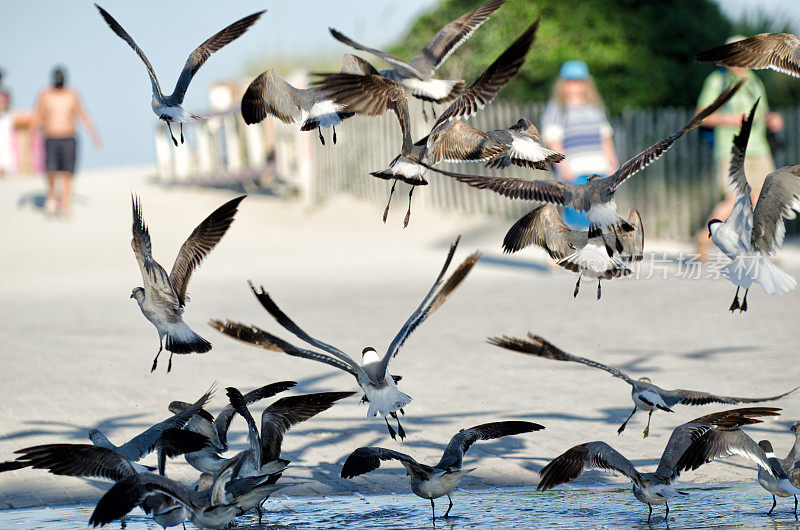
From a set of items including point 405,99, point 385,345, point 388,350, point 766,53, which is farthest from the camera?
point 385,345

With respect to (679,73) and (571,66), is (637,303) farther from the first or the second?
(679,73)

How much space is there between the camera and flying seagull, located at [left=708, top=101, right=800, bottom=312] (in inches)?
228

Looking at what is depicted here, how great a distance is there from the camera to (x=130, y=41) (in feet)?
18.0

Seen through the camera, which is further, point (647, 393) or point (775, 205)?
point (775, 205)

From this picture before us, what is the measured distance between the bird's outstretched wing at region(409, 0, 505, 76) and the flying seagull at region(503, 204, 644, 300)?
1043 mm

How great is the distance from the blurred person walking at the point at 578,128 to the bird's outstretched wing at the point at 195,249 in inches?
263

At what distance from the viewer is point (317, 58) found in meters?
31.6

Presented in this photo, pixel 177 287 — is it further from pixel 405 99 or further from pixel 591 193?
pixel 591 193

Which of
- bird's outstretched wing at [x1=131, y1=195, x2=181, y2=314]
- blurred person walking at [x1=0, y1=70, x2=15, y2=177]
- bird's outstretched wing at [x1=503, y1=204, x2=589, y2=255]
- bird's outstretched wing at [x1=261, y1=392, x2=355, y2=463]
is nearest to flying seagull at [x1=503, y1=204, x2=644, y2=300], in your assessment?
bird's outstretched wing at [x1=503, y1=204, x2=589, y2=255]

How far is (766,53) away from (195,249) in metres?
3.44

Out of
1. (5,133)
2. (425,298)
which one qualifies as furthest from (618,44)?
(425,298)

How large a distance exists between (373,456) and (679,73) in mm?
18182

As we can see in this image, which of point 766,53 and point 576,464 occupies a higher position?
point 766,53

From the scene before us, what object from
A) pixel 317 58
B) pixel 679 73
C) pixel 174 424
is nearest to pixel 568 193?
pixel 174 424
